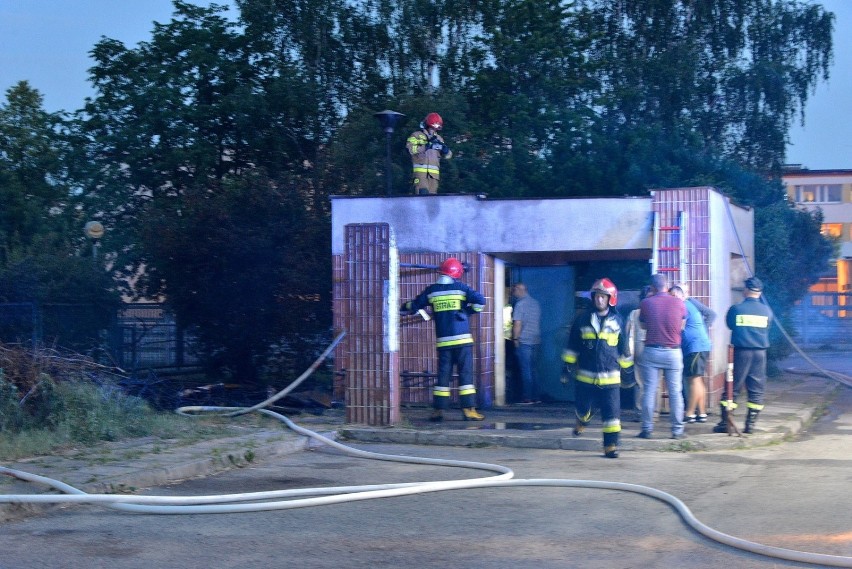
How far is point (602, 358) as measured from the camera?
33.2 ft

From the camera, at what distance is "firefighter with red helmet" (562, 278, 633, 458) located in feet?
32.8

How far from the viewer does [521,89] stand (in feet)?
101

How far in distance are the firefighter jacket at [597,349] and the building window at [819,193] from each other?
55.1m

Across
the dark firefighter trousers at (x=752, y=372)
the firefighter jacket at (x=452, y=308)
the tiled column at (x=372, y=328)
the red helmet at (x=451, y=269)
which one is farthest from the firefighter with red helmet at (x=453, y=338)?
the dark firefighter trousers at (x=752, y=372)

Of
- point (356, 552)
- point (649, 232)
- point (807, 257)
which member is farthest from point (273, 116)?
point (356, 552)

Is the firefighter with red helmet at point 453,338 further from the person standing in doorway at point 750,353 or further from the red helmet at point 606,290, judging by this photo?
the person standing in doorway at point 750,353

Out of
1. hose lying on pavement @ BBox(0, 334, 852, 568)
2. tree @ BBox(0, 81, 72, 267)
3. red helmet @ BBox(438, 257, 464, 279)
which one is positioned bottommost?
hose lying on pavement @ BBox(0, 334, 852, 568)

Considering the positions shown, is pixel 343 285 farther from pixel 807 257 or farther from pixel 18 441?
pixel 807 257

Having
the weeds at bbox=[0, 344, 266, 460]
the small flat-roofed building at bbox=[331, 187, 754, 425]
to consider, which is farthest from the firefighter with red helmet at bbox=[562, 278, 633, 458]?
the weeds at bbox=[0, 344, 266, 460]

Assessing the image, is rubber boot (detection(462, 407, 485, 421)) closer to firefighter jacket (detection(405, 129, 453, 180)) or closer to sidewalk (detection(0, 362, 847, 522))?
sidewalk (detection(0, 362, 847, 522))

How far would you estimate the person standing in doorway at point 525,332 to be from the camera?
47.1 ft

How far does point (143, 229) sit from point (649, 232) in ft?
29.1

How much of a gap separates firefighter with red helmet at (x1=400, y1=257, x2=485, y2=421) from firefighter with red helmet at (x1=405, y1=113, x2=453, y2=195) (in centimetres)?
327

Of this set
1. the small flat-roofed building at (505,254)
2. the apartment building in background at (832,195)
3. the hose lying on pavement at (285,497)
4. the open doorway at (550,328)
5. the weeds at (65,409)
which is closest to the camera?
the hose lying on pavement at (285,497)
